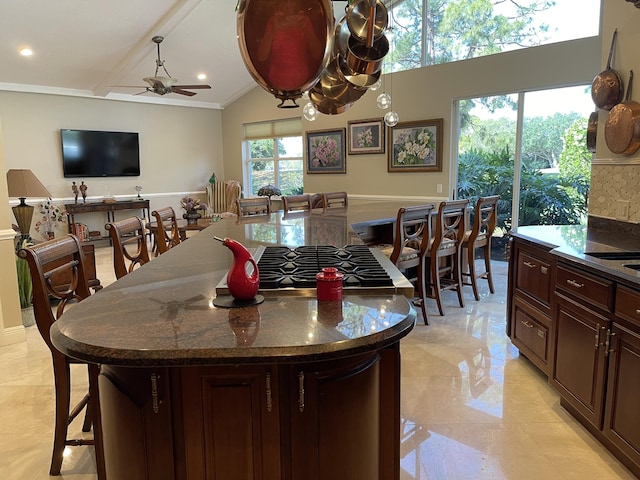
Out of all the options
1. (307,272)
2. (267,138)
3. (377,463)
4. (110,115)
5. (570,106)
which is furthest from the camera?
(267,138)

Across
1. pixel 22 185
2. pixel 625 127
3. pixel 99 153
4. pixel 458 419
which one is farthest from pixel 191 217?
pixel 625 127

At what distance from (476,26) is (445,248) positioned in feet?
11.5

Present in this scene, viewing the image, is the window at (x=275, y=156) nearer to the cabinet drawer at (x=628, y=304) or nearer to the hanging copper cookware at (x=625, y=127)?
the hanging copper cookware at (x=625, y=127)

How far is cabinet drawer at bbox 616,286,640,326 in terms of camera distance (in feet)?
5.86

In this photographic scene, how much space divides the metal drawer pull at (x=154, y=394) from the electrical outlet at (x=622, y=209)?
2.79 meters

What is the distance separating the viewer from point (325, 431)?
50.3 inches

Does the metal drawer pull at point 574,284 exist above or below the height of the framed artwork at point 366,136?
below

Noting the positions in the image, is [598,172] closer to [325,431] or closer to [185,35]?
[325,431]

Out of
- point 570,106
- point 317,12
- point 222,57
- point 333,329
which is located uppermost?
point 222,57

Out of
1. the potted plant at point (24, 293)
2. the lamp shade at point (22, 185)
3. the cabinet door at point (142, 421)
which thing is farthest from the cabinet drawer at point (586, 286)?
the lamp shade at point (22, 185)

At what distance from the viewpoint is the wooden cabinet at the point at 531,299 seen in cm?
261

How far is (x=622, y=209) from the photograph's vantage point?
276 cm

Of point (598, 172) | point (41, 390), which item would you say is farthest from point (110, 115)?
point (598, 172)

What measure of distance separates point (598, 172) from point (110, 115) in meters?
7.82
